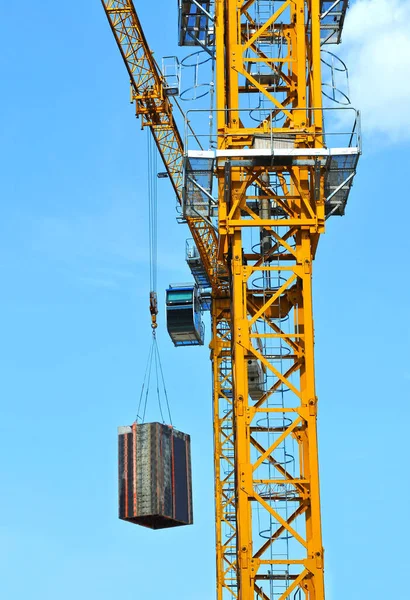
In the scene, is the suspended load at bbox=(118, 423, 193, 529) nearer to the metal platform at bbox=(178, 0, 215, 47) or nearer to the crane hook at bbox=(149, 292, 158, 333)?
the metal platform at bbox=(178, 0, 215, 47)

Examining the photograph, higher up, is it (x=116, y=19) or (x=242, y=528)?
(x=116, y=19)

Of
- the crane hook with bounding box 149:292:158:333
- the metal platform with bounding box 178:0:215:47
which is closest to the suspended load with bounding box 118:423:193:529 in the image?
the metal platform with bounding box 178:0:215:47

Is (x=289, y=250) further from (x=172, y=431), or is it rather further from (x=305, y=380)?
(x=172, y=431)

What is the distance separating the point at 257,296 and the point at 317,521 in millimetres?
5714

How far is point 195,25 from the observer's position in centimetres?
3884

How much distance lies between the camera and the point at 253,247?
33281mm

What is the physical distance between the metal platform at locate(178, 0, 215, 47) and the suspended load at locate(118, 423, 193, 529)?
35.4ft

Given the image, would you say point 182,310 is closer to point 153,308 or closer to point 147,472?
point 153,308

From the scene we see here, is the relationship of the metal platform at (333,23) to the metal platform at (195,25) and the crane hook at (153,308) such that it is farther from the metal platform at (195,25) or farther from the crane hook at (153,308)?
the crane hook at (153,308)

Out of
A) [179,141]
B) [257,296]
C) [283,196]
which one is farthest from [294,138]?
[179,141]

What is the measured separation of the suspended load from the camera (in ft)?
127

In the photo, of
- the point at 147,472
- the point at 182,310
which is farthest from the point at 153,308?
the point at 147,472

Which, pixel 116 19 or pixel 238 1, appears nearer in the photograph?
pixel 238 1

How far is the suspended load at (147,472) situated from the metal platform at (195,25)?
10.8 meters
